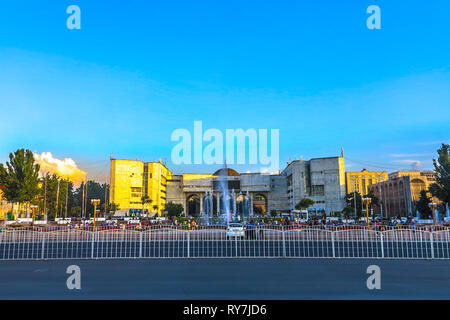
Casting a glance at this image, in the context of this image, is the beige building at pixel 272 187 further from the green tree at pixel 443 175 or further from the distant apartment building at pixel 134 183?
the green tree at pixel 443 175

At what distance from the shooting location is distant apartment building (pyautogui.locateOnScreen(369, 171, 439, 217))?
8381 cm

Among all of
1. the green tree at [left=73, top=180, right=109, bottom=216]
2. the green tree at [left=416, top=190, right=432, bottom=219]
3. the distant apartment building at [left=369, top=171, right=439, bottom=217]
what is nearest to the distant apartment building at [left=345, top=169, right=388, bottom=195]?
the distant apartment building at [left=369, top=171, right=439, bottom=217]

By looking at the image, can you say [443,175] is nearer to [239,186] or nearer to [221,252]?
[221,252]

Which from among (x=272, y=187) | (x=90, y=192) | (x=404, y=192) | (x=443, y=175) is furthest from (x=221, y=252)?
(x=90, y=192)

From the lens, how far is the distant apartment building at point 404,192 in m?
83.8

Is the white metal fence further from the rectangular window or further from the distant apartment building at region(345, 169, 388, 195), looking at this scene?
the distant apartment building at region(345, 169, 388, 195)

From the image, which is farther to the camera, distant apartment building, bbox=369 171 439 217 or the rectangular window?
the rectangular window

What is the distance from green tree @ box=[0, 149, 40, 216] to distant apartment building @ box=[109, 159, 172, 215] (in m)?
53.5

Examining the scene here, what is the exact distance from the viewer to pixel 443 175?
46.9 meters

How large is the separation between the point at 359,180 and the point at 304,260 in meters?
151

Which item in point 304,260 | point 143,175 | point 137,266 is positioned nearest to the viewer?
point 137,266

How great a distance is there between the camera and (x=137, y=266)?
930cm
